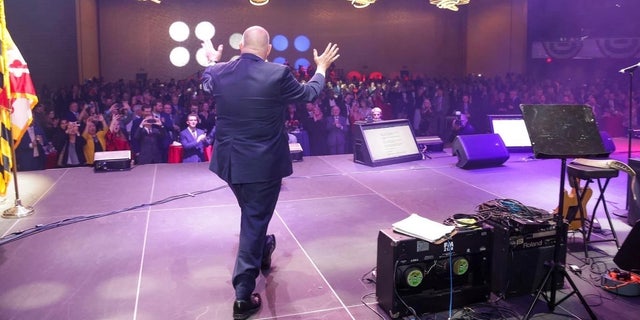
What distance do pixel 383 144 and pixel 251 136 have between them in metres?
4.68

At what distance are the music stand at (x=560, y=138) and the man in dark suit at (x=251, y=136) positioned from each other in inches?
51.1

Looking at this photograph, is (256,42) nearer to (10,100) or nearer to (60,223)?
(60,223)

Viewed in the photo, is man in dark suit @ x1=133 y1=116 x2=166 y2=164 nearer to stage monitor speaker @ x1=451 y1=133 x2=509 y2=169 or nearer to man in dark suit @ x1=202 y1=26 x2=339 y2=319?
Answer: stage monitor speaker @ x1=451 y1=133 x2=509 y2=169

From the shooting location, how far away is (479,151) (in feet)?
22.5

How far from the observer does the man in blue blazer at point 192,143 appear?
7.58m

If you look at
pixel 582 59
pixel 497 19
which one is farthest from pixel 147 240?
pixel 582 59

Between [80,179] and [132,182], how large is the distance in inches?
26.9

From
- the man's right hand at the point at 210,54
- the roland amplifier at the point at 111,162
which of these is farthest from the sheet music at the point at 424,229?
the roland amplifier at the point at 111,162

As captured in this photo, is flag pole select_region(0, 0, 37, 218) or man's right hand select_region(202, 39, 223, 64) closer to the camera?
man's right hand select_region(202, 39, 223, 64)

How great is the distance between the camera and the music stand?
288 centimetres

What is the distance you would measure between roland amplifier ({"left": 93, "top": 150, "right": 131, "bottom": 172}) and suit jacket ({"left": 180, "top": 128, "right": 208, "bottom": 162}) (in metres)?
0.92

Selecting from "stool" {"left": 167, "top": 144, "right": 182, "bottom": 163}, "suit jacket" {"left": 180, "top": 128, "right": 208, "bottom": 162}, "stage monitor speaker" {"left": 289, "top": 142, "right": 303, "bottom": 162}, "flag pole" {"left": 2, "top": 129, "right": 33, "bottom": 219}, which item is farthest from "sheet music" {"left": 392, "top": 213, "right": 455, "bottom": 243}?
"stool" {"left": 167, "top": 144, "right": 182, "bottom": 163}

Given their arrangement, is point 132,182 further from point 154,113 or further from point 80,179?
point 154,113

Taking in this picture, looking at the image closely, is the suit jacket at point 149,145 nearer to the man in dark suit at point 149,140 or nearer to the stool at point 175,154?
the man in dark suit at point 149,140
